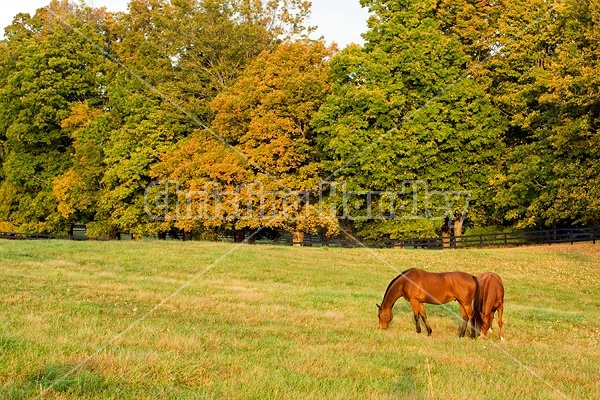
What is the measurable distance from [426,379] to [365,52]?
33.8 m

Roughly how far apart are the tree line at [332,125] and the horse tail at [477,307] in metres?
22.6

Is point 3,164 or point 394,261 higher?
point 3,164

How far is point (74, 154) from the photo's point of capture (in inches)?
1730

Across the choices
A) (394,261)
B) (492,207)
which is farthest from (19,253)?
(492,207)

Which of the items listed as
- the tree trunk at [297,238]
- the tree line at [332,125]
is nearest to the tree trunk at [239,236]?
the tree line at [332,125]

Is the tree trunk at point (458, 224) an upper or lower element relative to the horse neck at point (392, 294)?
upper

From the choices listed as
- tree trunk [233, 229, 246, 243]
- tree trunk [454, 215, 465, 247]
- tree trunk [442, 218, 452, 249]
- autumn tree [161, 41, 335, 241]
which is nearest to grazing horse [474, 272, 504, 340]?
autumn tree [161, 41, 335, 241]

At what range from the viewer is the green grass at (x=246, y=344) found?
552 centimetres

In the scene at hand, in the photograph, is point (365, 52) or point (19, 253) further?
point (365, 52)

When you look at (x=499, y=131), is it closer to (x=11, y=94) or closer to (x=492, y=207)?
(x=492, y=207)

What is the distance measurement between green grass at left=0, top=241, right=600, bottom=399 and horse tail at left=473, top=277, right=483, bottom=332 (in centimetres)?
46

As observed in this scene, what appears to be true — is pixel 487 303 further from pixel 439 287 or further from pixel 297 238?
pixel 297 238

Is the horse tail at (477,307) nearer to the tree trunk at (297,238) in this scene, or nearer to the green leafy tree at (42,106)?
the tree trunk at (297,238)

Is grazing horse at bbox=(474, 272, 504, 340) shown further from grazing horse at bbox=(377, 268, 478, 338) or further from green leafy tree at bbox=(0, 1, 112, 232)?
green leafy tree at bbox=(0, 1, 112, 232)
